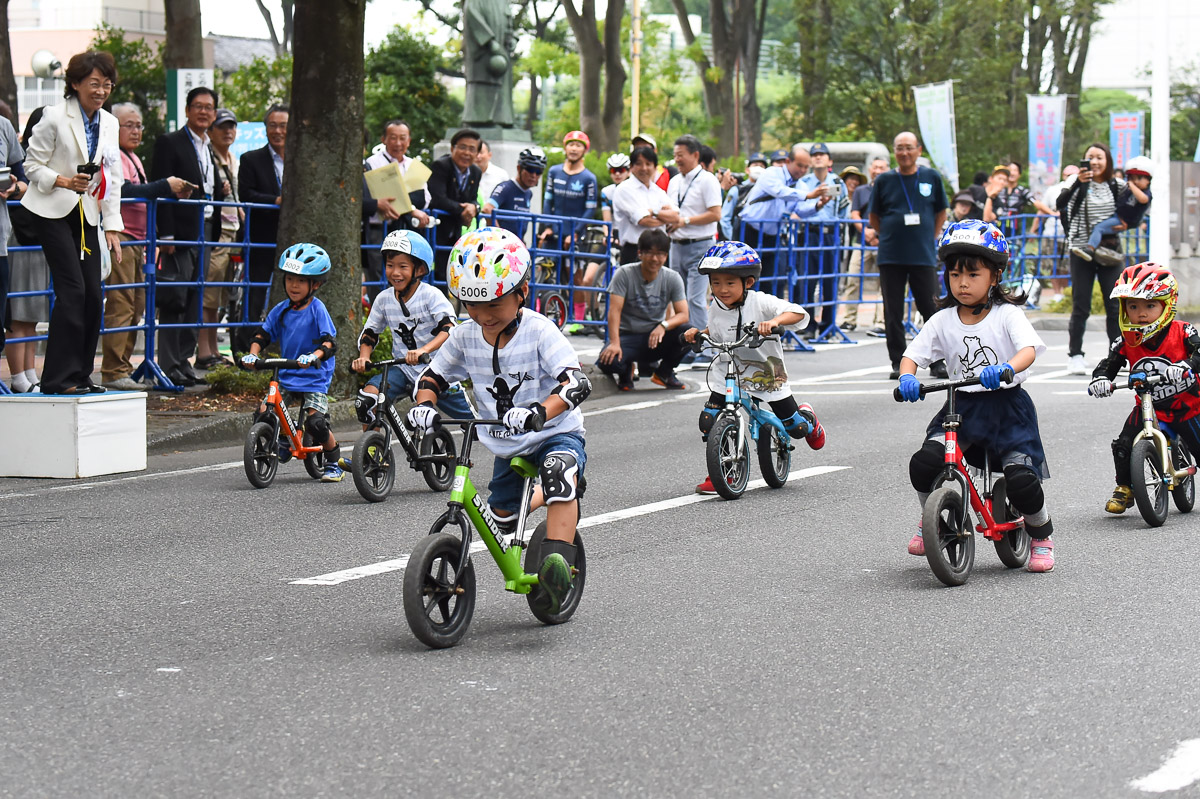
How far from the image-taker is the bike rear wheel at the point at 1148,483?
8.44 m

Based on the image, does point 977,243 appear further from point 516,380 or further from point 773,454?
point 773,454

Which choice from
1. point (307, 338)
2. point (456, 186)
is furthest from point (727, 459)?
point (456, 186)

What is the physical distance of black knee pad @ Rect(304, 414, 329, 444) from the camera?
1002cm

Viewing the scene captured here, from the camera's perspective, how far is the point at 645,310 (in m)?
14.8

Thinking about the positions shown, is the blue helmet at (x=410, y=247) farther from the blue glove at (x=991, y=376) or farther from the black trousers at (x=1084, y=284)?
the black trousers at (x=1084, y=284)

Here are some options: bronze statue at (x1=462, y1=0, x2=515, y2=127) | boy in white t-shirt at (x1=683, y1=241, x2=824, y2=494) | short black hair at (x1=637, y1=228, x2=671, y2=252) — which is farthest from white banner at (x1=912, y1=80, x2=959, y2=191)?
boy in white t-shirt at (x1=683, y1=241, x2=824, y2=494)

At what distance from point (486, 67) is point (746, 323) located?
16602 mm

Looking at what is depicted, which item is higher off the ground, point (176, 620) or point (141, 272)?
point (141, 272)

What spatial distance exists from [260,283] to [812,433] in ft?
18.9

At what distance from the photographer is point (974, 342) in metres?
7.38

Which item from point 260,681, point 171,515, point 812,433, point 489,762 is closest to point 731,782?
point 489,762

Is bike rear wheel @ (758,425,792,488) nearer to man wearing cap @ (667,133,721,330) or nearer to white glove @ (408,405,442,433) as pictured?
white glove @ (408,405,442,433)

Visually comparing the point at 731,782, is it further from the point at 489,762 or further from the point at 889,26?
the point at 889,26

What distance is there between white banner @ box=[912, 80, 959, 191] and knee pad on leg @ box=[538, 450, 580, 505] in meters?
27.5
